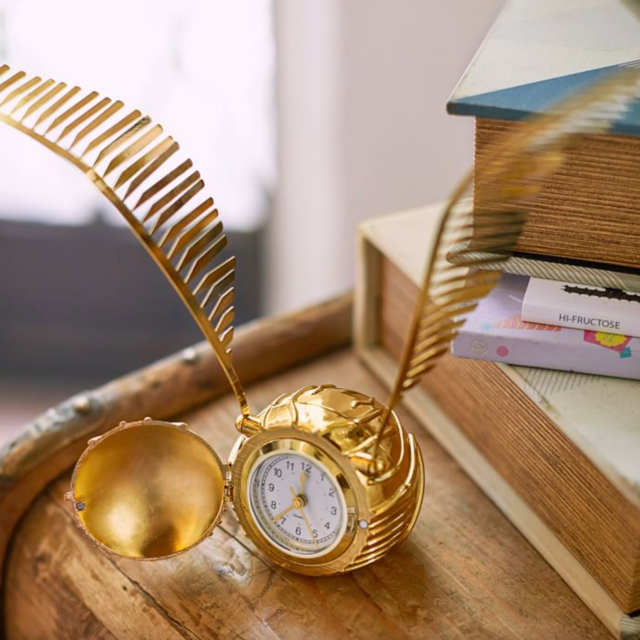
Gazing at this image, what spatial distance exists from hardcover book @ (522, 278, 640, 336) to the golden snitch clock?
0.06 m

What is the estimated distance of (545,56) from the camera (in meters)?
0.77

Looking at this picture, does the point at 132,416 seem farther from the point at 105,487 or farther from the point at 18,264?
the point at 18,264

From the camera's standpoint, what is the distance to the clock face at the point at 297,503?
0.72 meters

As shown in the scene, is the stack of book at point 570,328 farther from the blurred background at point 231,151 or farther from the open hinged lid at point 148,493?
the blurred background at point 231,151

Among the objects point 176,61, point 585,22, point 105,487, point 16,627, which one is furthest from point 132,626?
point 176,61

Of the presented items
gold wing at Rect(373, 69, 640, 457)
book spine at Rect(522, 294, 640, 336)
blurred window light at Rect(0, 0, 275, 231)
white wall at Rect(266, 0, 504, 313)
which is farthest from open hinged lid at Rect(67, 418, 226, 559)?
blurred window light at Rect(0, 0, 275, 231)

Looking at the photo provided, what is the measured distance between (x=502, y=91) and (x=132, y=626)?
0.50 meters

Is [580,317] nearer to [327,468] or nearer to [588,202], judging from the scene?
[588,202]

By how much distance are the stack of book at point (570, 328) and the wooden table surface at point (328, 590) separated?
0.03 m

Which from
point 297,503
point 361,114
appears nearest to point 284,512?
point 297,503

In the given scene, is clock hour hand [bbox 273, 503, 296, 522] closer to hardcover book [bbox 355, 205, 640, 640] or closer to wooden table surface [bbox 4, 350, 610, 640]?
wooden table surface [bbox 4, 350, 610, 640]

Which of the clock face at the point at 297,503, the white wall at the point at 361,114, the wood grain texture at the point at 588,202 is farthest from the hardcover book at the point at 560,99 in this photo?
the white wall at the point at 361,114

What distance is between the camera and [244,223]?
5.65ft

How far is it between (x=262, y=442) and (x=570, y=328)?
0.85 feet
